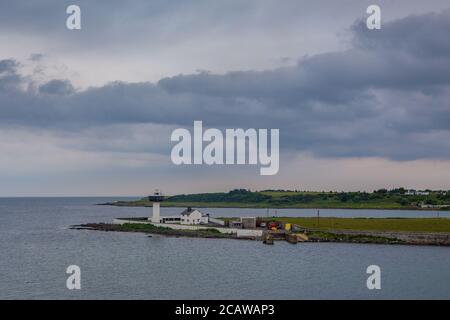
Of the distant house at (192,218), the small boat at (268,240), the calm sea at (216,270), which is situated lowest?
the calm sea at (216,270)

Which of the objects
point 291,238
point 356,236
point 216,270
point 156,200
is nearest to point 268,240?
point 291,238

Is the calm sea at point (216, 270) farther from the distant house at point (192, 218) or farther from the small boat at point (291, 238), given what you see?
the distant house at point (192, 218)

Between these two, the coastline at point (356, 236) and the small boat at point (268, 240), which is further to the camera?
the small boat at point (268, 240)

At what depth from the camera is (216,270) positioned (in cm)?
5997

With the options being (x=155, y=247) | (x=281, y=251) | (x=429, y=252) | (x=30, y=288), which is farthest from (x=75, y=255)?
(x=429, y=252)

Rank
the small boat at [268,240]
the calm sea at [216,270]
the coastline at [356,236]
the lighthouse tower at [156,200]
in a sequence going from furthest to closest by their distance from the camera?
the lighthouse tower at [156,200]
the small boat at [268,240]
the coastline at [356,236]
the calm sea at [216,270]

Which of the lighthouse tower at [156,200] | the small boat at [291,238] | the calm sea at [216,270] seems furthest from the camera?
the lighthouse tower at [156,200]

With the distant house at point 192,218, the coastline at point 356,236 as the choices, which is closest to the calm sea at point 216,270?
the coastline at point 356,236

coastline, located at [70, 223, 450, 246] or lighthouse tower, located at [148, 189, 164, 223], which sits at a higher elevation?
lighthouse tower, located at [148, 189, 164, 223]

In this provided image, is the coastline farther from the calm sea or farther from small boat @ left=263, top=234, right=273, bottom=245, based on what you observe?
small boat @ left=263, top=234, right=273, bottom=245

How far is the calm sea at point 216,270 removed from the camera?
49812mm

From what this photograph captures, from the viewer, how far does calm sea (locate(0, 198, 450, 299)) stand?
4981cm

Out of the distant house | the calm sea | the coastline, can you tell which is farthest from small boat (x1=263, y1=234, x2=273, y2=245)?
the distant house
